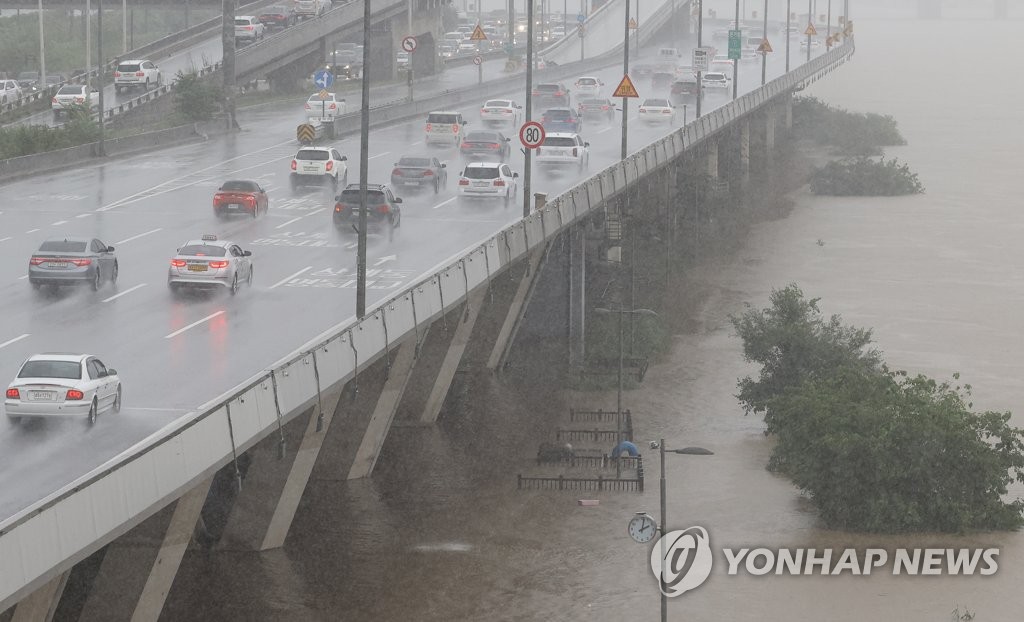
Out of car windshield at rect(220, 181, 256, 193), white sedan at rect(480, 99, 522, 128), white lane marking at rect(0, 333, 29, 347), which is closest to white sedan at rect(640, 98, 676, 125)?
white sedan at rect(480, 99, 522, 128)

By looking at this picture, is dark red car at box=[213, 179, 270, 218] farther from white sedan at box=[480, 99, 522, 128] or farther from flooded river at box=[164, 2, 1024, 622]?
white sedan at box=[480, 99, 522, 128]

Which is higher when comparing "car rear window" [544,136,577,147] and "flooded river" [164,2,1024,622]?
"car rear window" [544,136,577,147]

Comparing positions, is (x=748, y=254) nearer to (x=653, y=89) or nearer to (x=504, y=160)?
(x=504, y=160)

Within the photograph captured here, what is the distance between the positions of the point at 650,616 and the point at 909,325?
1459 inches

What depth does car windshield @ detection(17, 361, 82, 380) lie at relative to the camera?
29609 millimetres

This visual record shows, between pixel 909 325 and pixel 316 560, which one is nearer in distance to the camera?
pixel 316 560

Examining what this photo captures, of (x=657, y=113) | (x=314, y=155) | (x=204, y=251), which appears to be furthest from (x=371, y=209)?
(x=657, y=113)

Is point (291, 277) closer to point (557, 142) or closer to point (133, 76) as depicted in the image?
point (557, 142)

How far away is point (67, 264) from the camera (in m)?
42.4

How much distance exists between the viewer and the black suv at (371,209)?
5366 centimetres

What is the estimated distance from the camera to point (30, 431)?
28.6 m

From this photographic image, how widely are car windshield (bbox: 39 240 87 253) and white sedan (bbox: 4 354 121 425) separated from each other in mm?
13305

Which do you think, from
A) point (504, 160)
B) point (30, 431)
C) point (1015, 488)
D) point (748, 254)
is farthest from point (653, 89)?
point (30, 431)

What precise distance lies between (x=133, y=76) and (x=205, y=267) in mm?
54998
